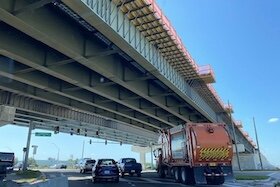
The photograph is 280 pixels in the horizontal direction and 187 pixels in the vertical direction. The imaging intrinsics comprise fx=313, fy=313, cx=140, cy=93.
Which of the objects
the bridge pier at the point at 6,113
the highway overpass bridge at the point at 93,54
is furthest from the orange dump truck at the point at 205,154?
the bridge pier at the point at 6,113

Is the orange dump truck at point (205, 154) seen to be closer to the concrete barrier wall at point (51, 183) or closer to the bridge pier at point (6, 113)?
the concrete barrier wall at point (51, 183)

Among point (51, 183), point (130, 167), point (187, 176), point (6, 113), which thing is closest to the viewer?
point (51, 183)

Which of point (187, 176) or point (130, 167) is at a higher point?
point (130, 167)

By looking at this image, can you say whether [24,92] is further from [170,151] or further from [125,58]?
[170,151]

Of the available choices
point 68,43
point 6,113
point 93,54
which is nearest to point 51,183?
point 68,43

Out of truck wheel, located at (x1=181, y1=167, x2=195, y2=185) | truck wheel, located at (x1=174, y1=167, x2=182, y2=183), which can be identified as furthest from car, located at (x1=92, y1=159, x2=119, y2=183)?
truck wheel, located at (x1=181, y1=167, x2=195, y2=185)

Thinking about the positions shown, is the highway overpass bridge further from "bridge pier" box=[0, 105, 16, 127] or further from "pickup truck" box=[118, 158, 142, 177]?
"pickup truck" box=[118, 158, 142, 177]

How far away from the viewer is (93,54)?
14445mm

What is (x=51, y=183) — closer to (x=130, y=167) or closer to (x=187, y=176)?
(x=187, y=176)

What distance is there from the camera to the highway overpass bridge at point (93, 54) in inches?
462

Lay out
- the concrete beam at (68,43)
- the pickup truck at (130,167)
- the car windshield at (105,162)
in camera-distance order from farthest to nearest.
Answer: the pickup truck at (130,167) < the car windshield at (105,162) < the concrete beam at (68,43)

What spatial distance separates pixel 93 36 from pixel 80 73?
385cm

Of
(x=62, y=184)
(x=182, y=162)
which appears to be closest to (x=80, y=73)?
(x=62, y=184)

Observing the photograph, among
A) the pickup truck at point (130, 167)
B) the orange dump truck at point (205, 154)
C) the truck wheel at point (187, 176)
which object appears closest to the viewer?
the orange dump truck at point (205, 154)
